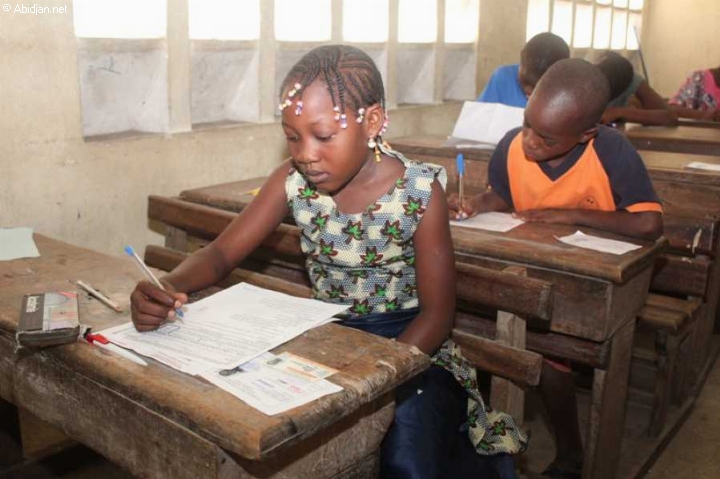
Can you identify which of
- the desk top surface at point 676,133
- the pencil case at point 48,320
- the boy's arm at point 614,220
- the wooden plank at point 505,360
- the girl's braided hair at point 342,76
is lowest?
the wooden plank at point 505,360

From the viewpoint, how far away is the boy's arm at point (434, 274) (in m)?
1.64

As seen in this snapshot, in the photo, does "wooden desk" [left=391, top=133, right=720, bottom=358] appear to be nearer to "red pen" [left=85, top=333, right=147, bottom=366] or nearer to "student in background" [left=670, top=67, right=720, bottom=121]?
"red pen" [left=85, top=333, right=147, bottom=366]

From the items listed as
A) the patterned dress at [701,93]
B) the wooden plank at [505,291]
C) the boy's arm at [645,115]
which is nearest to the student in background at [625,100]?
the boy's arm at [645,115]

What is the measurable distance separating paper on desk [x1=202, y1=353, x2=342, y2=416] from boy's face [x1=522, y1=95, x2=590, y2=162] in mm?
1324

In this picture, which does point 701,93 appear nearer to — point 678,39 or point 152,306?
point 678,39

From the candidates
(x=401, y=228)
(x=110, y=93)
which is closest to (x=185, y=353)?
(x=401, y=228)

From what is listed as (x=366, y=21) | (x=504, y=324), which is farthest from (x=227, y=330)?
(x=366, y=21)

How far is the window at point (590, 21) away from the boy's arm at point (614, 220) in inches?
124

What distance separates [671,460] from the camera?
2771mm

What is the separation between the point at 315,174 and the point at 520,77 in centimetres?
230

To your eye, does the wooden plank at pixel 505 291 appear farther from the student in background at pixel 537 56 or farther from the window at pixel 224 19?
the student in background at pixel 537 56

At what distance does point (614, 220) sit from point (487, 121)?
1272mm

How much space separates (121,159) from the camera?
8.88ft

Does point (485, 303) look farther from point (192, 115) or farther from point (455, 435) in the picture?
point (192, 115)
